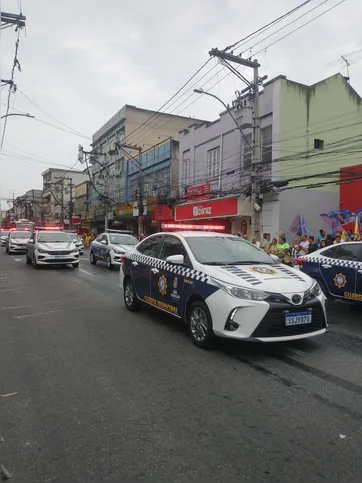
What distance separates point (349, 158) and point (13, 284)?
19.3 m

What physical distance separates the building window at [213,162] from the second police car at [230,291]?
61.8 feet

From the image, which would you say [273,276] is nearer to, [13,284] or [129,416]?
[129,416]

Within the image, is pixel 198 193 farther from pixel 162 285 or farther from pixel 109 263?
pixel 162 285

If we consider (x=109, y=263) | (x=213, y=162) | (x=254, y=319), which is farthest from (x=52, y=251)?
(x=213, y=162)

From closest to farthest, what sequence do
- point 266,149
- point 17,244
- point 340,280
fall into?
point 340,280 < point 266,149 < point 17,244

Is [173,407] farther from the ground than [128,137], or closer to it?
closer to it

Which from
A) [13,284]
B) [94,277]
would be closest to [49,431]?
[13,284]

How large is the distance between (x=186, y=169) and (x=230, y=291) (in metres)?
24.6

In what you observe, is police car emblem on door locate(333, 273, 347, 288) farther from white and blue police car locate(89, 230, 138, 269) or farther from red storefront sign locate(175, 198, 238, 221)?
red storefront sign locate(175, 198, 238, 221)

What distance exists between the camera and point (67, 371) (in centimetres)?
449

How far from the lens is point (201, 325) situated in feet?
17.5

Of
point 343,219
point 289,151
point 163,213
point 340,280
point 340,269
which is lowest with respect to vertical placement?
point 340,280

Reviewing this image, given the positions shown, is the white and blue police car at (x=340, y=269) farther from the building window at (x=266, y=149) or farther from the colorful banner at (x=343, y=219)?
the building window at (x=266, y=149)

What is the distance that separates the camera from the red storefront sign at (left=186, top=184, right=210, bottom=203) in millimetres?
24494
